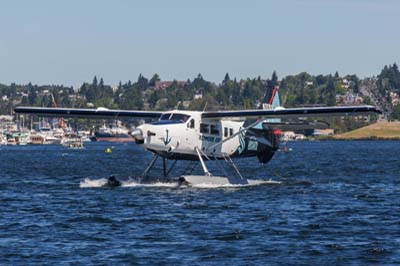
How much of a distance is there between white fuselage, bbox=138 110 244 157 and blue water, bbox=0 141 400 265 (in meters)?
1.58

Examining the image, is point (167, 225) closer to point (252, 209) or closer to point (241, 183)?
point (252, 209)

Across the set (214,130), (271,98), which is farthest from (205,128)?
(271,98)

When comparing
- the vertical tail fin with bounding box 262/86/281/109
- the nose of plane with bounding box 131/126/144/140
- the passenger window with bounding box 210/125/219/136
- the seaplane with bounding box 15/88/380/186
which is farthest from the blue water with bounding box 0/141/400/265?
the vertical tail fin with bounding box 262/86/281/109

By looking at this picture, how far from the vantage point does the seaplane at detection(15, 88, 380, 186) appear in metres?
35.0

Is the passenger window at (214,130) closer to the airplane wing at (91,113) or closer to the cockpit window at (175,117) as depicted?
the cockpit window at (175,117)

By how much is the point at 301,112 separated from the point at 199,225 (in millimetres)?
12653

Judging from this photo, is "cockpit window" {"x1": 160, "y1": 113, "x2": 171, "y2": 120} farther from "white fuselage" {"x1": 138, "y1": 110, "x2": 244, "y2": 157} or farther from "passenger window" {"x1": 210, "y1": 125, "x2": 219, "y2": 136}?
"passenger window" {"x1": 210, "y1": 125, "x2": 219, "y2": 136}

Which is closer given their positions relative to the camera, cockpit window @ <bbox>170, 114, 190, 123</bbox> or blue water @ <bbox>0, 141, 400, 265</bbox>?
blue water @ <bbox>0, 141, 400, 265</bbox>

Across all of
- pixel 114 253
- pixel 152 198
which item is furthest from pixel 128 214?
pixel 114 253

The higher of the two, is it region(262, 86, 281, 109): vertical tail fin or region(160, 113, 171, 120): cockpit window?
region(262, 86, 281, 109): vertical tail fin

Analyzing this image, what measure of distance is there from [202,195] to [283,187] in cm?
492

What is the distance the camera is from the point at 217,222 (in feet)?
84.4

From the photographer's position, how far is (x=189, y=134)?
3625cm

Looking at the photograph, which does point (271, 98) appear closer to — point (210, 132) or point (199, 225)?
point (210, 132)
